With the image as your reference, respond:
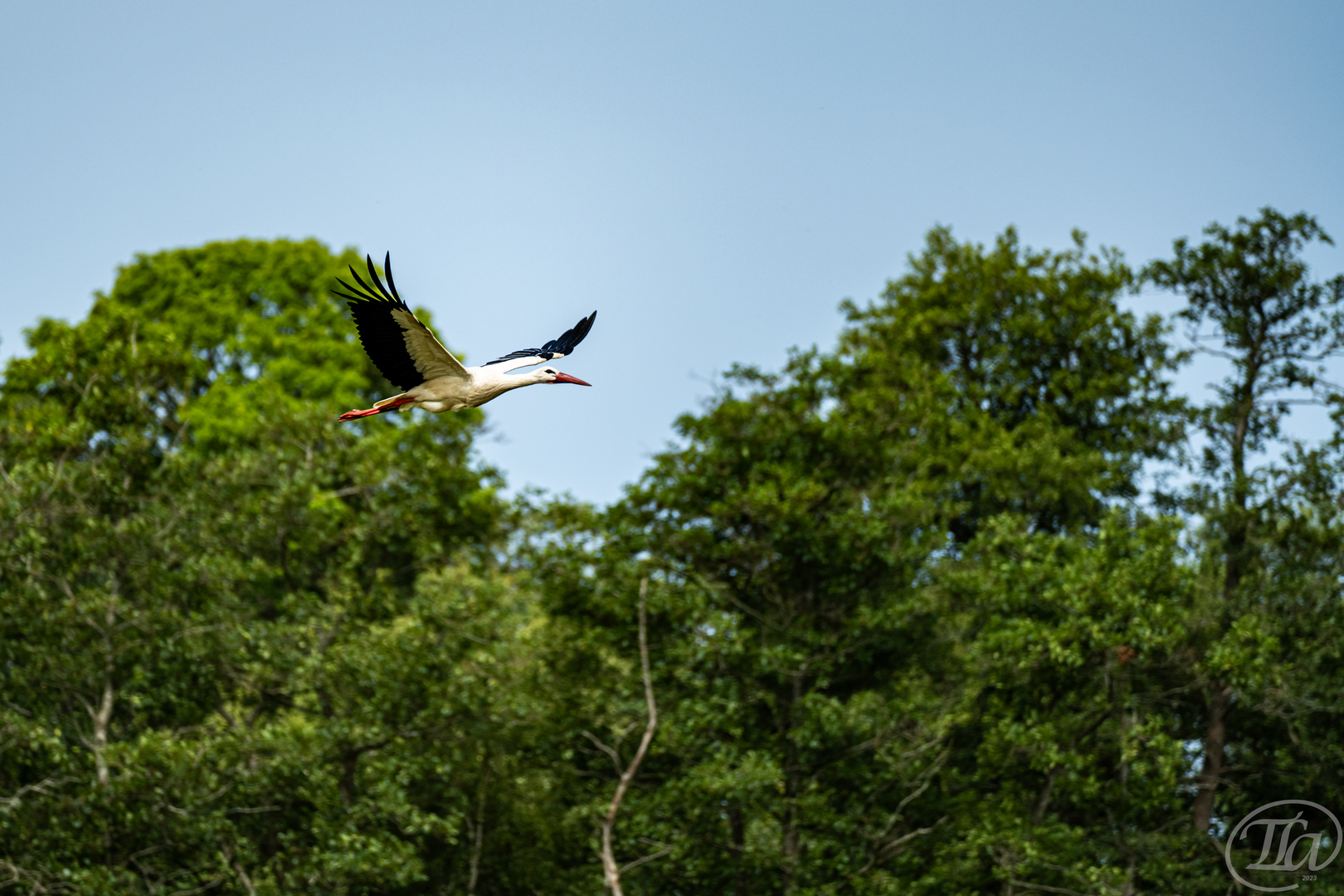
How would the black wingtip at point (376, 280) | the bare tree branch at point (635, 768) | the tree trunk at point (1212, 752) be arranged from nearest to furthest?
the black wingtip at point (376, 280), the bare tree branch at point (635, 768), the tree trunk at point (1212, 752)

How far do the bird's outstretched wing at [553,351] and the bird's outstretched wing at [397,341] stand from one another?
481 mm

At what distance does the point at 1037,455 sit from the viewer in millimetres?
21797

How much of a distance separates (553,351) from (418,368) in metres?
1.09

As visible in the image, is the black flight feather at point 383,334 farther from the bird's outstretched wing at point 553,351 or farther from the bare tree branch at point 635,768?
the bare tree branch at point 635,768

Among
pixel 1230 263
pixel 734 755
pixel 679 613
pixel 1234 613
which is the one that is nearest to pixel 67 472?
pixel 679 613

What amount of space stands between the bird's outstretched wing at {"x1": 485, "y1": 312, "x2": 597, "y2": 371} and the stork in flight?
0.19 m

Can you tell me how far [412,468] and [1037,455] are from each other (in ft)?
30.4

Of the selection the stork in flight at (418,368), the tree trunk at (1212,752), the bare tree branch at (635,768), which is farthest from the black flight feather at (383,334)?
the tree trunk at (1212,752)

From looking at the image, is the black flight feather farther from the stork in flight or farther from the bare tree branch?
the bare tree branch

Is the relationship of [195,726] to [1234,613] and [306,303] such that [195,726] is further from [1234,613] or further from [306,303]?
[1234,613]

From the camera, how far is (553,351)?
9.46 meters

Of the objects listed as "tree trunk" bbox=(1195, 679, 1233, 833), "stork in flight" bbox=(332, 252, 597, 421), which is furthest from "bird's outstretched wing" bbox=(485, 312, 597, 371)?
"tree trunk" bbox=(1195, 679, 1233, 833)

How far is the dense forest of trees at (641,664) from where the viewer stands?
17078mm

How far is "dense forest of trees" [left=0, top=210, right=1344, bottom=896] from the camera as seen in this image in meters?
17.1
